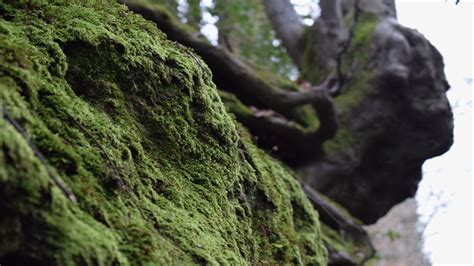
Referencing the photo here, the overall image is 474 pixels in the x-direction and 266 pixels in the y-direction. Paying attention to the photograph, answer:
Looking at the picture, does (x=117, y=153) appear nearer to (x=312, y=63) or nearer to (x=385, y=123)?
(x=385, y=123)

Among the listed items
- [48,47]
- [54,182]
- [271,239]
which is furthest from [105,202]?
[271,239]

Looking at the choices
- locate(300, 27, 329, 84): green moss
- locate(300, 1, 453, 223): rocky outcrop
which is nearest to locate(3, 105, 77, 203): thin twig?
locate(300, 1, 453, 223): rocky outcrop

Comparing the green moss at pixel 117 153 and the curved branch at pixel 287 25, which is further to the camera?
the curved branch at pixel 287 25

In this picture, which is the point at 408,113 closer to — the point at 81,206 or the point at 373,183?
the point at 373,183

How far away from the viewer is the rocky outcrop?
22.7 ft

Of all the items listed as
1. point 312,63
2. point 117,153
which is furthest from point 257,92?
point 117,153

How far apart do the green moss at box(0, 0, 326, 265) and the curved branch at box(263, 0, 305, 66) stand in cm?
544

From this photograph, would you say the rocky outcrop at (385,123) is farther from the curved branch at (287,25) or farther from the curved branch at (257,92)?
the curved branch at (287,25)

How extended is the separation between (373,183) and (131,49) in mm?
5543

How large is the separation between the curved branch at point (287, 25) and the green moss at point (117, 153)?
544cm

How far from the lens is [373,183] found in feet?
24.1

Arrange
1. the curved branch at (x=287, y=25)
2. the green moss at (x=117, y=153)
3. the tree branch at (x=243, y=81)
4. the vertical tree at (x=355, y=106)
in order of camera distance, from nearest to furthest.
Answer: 1. the green moss at (x=117, y=153)
2. the tree branch at (x=243, y=81)
3. the vertical tree at (x=355, y=106)
4. the curved branch at (x=287, y=25)

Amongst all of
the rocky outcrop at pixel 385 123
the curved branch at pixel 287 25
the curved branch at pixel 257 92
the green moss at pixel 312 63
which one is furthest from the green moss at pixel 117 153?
the curved branch at pixel 287 25

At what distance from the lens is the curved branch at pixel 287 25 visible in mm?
8563
